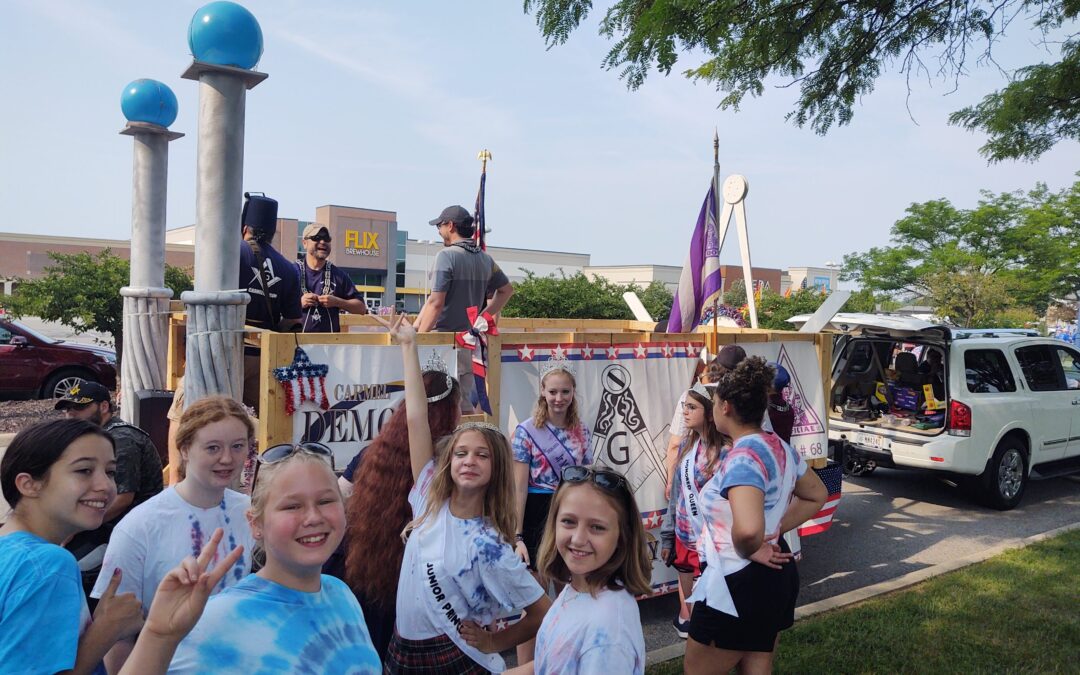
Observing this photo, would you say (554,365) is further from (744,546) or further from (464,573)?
(464,573)

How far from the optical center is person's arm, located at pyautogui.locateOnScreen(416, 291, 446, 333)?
16.6 ft

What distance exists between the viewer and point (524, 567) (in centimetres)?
267

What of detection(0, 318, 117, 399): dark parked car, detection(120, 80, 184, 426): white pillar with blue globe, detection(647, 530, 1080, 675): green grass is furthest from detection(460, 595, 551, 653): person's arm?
detection(0, 318, 117, 399): dark parked car

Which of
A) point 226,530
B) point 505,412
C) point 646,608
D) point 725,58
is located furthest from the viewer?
point 646,608

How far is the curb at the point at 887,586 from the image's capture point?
15.7 ft

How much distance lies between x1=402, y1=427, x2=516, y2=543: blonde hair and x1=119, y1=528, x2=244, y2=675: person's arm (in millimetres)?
1237

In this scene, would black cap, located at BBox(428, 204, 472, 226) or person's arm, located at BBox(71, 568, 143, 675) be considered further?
black cap, located at BBox(428, 204, 472, 226)

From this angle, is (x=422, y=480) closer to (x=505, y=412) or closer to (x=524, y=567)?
(x=524, y=567)

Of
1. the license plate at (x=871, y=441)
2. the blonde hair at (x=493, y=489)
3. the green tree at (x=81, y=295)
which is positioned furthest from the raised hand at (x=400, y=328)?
the green tree at (x=81, y=295)

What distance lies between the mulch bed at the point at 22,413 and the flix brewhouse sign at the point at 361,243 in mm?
48514

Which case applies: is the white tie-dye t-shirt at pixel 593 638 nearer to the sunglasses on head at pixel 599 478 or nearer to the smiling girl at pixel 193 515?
the sunglasses on head at pixel 599 478

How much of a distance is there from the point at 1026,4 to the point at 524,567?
552cm

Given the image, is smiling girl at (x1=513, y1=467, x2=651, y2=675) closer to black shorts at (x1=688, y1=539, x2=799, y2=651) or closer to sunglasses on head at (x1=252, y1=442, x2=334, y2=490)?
sunglasses on head at (x1=252, y1=442, x2=334, y2=490)

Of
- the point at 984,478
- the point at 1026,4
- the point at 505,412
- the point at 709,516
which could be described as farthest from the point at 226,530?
the point at 984,478
